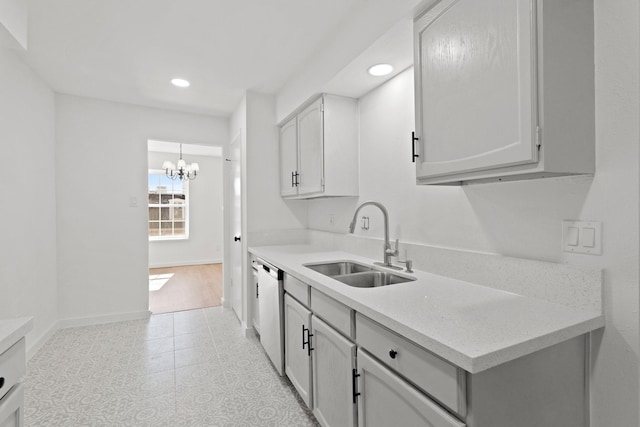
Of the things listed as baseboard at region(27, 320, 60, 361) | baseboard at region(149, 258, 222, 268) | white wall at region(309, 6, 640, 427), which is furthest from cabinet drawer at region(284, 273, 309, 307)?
baseboard at region(149, 258, 222, 268)

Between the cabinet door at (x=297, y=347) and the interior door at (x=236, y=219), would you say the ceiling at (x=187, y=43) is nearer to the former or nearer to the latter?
the interior door at (x=236, y=219)

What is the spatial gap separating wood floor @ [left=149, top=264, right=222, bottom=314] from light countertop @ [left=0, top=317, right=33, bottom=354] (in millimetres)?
2915

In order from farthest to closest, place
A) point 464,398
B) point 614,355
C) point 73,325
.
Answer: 1. point 73,325
2. point 614,355
3. point 464,398

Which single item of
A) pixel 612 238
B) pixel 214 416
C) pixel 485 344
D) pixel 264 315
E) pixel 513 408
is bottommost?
pixel 214 416

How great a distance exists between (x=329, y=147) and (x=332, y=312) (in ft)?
4.19

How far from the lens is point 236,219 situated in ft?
10.9

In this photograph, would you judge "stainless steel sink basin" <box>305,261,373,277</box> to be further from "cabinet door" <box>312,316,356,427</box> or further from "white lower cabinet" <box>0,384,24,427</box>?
"white lower cabinet" <box>0,384,24,427</box>

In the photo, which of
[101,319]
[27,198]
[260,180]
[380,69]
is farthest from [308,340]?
[101,319]

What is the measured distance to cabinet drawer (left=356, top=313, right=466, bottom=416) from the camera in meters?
0.78

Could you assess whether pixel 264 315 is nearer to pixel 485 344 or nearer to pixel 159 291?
pixel 485 344

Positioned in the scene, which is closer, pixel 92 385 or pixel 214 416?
pixel 214 416

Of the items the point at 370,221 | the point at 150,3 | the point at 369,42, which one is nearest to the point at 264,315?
the point at 370,221

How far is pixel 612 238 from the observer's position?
964 millimetres

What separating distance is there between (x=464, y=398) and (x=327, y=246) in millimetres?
1928
